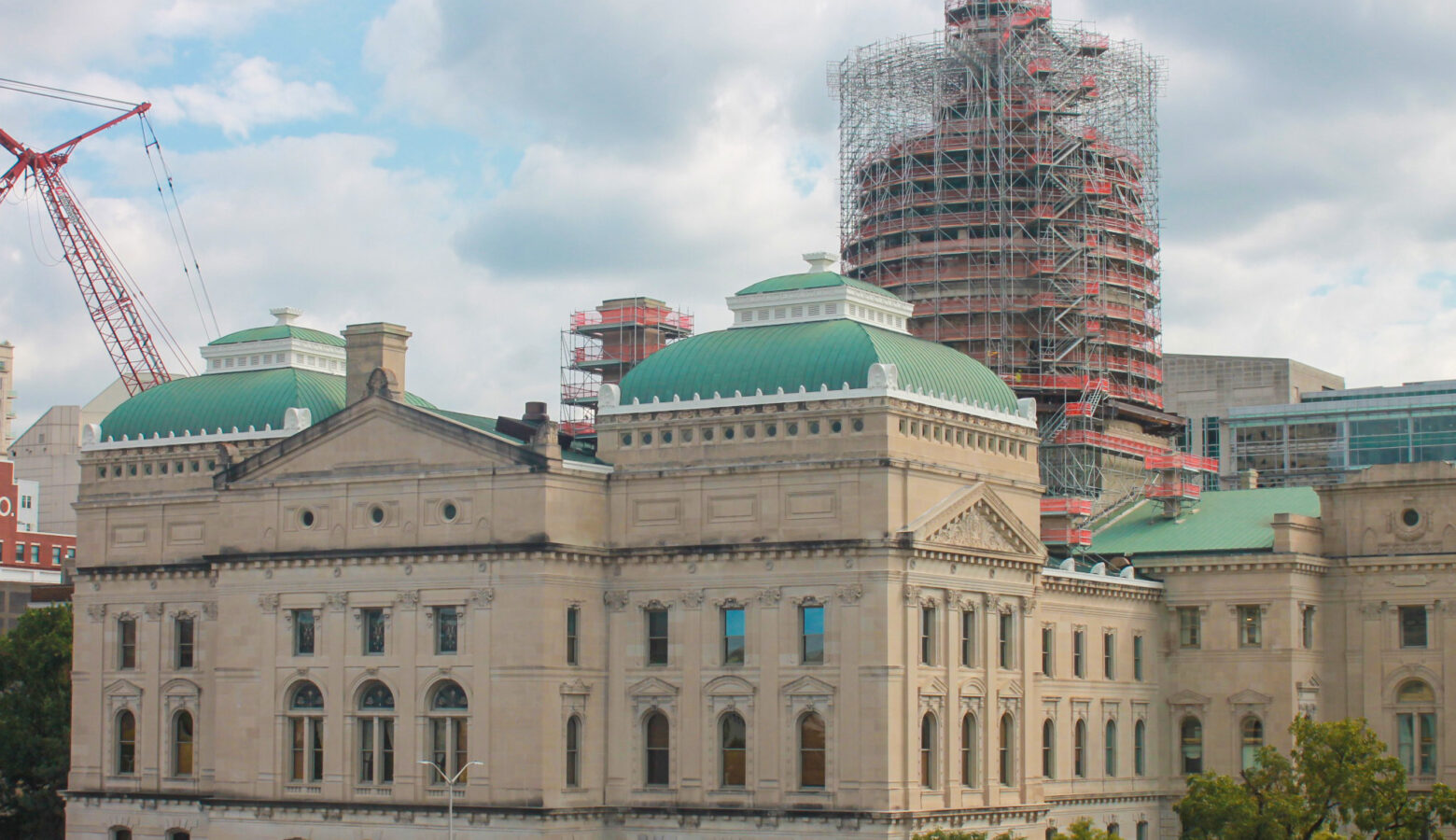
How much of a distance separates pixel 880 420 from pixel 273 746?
101 ft

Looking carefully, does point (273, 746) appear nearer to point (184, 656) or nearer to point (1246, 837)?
point (184, 656)

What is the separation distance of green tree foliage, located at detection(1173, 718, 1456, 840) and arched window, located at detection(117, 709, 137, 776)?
5042 centimetres

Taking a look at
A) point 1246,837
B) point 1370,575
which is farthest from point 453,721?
point 1370,575

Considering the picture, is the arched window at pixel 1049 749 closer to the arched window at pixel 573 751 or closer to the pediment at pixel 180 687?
the arched window at pixel 573 751

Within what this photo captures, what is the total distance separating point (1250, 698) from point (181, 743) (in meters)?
52.9

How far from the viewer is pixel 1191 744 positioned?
394ft

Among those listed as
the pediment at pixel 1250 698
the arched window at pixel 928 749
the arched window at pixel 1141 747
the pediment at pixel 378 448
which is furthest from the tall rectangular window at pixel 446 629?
the pediment at pixel 1250 698

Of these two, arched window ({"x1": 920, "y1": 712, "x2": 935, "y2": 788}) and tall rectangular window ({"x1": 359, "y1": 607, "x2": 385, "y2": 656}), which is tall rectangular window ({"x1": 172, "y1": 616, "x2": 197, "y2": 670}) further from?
arched window ({"x1": 920, "y1": 712, "x2": 935, "y2": 788})

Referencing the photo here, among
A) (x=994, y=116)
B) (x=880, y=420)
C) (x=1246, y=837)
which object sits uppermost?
(x=994, y=116)

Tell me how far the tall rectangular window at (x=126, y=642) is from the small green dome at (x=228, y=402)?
9202 mm

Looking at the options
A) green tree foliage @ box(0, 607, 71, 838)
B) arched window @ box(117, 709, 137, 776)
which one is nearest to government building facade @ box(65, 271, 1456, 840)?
arched window @ box(117, 709, 137, 776)

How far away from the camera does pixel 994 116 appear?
456 ft

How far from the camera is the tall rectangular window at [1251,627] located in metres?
118

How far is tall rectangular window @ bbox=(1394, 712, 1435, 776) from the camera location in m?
116
